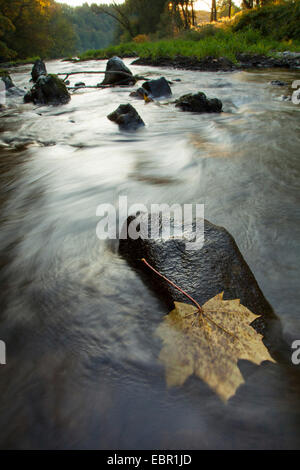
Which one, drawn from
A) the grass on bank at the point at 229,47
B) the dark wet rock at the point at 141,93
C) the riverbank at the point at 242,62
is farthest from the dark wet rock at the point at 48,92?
the grass on bank at the point at 229,47

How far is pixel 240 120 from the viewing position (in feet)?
16.2

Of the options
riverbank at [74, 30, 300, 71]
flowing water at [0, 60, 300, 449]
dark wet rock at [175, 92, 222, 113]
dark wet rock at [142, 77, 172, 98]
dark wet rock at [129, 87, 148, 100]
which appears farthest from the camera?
riverbank at [74, 30, 300, 71]

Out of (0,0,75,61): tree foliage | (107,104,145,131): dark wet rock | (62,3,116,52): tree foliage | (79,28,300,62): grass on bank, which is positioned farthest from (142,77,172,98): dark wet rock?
(62,3,116,52): tree foliage

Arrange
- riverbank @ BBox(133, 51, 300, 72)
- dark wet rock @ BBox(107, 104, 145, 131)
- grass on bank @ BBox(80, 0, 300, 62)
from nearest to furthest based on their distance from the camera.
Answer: dark wet rock @ BBox(107, 104, 145, 131) < riverbank @ BBox(133, 51, 300, 72) < grass on bank @ BBox(80, 0, 300, 62)

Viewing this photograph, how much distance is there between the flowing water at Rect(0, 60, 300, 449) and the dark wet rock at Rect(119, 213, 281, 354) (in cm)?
8

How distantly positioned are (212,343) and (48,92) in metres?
7.81

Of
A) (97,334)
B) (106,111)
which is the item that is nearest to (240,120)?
(106,111)

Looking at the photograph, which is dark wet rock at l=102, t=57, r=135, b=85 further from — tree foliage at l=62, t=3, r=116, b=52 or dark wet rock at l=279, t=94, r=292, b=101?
tree foliage at l=62, t=3, r=116, b=52

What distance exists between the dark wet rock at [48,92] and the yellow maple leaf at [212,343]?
24.7 ft

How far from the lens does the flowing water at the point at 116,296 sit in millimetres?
904

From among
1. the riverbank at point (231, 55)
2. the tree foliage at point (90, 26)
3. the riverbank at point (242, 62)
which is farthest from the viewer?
the tree foliage at point (90, 26)

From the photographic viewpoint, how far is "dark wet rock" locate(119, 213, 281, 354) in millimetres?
1261

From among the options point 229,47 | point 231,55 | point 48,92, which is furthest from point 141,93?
point 229,47

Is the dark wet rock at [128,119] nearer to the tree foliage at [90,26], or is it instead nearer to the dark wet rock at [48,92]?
the dark wet rock at [48,92]
